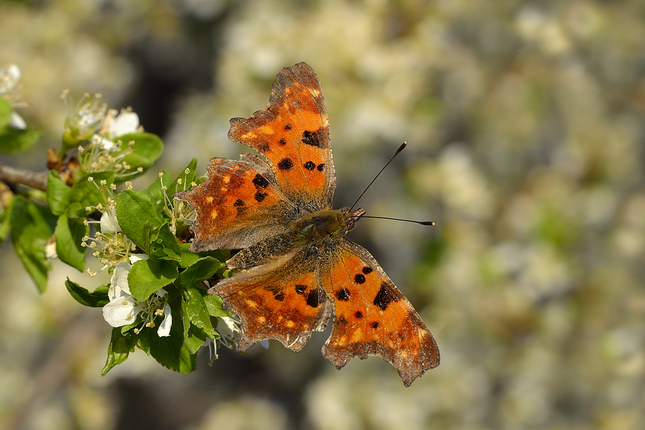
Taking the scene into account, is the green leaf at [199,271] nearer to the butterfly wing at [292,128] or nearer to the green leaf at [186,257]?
the green leaf at [186,257]

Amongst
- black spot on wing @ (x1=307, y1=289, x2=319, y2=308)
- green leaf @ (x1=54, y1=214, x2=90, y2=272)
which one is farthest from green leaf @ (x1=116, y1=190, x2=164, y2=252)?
black spot on wing @ (x1=307, y1=289, x2=319, y2=308)

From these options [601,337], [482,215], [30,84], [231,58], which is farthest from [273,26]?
[601,337]

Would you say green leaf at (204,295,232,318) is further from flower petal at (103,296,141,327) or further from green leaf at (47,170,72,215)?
green leaf at (47,170,72,215)

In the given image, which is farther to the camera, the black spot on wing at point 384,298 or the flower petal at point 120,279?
the black spot on wing at point 384,298

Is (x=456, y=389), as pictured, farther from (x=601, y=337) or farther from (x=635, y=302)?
(x=635, y=302)

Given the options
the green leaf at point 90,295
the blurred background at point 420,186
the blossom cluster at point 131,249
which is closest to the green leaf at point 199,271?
the blossom cluster at point 131,249

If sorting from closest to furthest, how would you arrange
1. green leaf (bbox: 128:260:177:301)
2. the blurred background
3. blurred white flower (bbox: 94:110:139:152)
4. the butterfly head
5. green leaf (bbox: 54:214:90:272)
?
green leaf (bbox: 128:260:177:301) < green leaf (bbox: 54:214:90:272) < the butterfly head < blurred white flower (bbox: 94:110:139:152) < the blurred background
